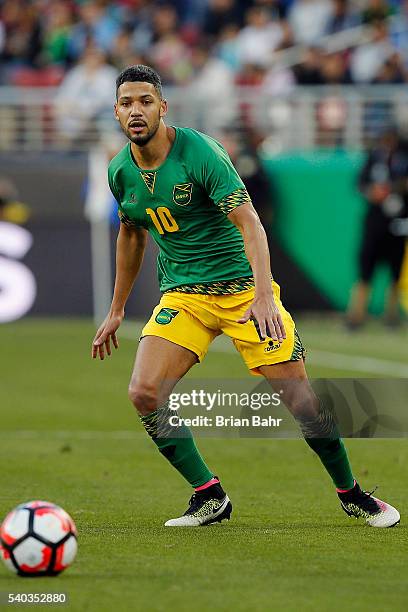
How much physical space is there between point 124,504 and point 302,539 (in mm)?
1405

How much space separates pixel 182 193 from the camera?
6.99 metres

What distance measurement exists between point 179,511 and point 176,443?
582 millimetres

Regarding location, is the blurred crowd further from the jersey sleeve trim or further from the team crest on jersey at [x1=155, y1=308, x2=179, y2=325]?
the jersey sleeve trim

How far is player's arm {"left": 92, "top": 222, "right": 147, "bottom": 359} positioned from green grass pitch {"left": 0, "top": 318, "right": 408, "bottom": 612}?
0.93 metres

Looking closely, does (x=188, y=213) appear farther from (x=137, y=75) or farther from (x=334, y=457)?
(x=334, y=457)

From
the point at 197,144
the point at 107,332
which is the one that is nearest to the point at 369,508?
the point at 107,332

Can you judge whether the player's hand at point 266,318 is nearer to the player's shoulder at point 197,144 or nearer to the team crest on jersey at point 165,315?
the team crest on jersey at point 165,315

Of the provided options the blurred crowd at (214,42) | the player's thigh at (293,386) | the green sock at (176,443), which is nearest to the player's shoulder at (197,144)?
the player's thigh at (293,386)

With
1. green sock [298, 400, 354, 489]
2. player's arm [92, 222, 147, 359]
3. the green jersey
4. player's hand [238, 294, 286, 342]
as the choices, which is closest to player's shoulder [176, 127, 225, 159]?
the green jersey

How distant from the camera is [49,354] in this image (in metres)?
16.1

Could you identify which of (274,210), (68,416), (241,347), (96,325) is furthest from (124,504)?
(274,210)

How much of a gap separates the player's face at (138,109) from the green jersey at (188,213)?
217 mm

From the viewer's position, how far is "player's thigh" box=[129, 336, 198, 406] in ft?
22.7

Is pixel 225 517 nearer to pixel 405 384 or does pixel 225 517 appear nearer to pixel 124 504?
pixel 124 504
